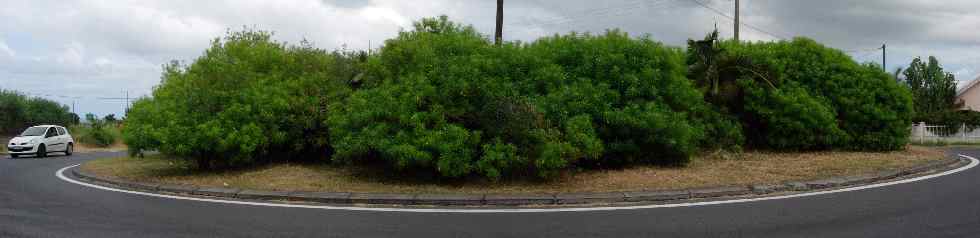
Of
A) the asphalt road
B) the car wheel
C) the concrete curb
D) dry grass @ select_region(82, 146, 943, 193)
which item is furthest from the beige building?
the car wheel

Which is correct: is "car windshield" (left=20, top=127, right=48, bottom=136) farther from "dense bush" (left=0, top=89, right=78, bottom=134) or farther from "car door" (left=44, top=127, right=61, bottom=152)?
"dense bush" (left=0, top=89, right=78, bottom=134)

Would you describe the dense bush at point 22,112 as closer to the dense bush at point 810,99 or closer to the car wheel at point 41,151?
the car wheel at point 41,151

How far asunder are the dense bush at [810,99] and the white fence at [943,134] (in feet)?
47.9

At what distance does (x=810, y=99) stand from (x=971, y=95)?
37.3m

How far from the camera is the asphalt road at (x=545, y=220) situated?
6.70m

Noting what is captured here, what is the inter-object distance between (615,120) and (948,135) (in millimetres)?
23730

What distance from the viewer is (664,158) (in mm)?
12062

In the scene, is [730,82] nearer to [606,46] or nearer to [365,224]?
[606,46]

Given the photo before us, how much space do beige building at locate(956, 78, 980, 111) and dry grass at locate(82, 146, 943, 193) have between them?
3451 centimetres

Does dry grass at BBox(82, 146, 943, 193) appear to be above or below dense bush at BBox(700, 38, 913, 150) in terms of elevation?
below

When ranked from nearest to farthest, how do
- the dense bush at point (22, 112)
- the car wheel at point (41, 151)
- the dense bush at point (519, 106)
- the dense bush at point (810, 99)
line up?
the dense bush at point (519, 106) < the dense bush at point (810, 99) < the car wheel at point (41, 151) < the dense bush at point (22, 112)

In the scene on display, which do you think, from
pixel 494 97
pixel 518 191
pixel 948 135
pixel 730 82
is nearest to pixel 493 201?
pixel 518 191

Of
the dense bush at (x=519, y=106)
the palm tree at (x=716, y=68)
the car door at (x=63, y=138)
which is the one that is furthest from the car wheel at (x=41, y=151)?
the palm tree at (x=716, y=68)

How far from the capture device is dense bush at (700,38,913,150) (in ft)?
45.8
